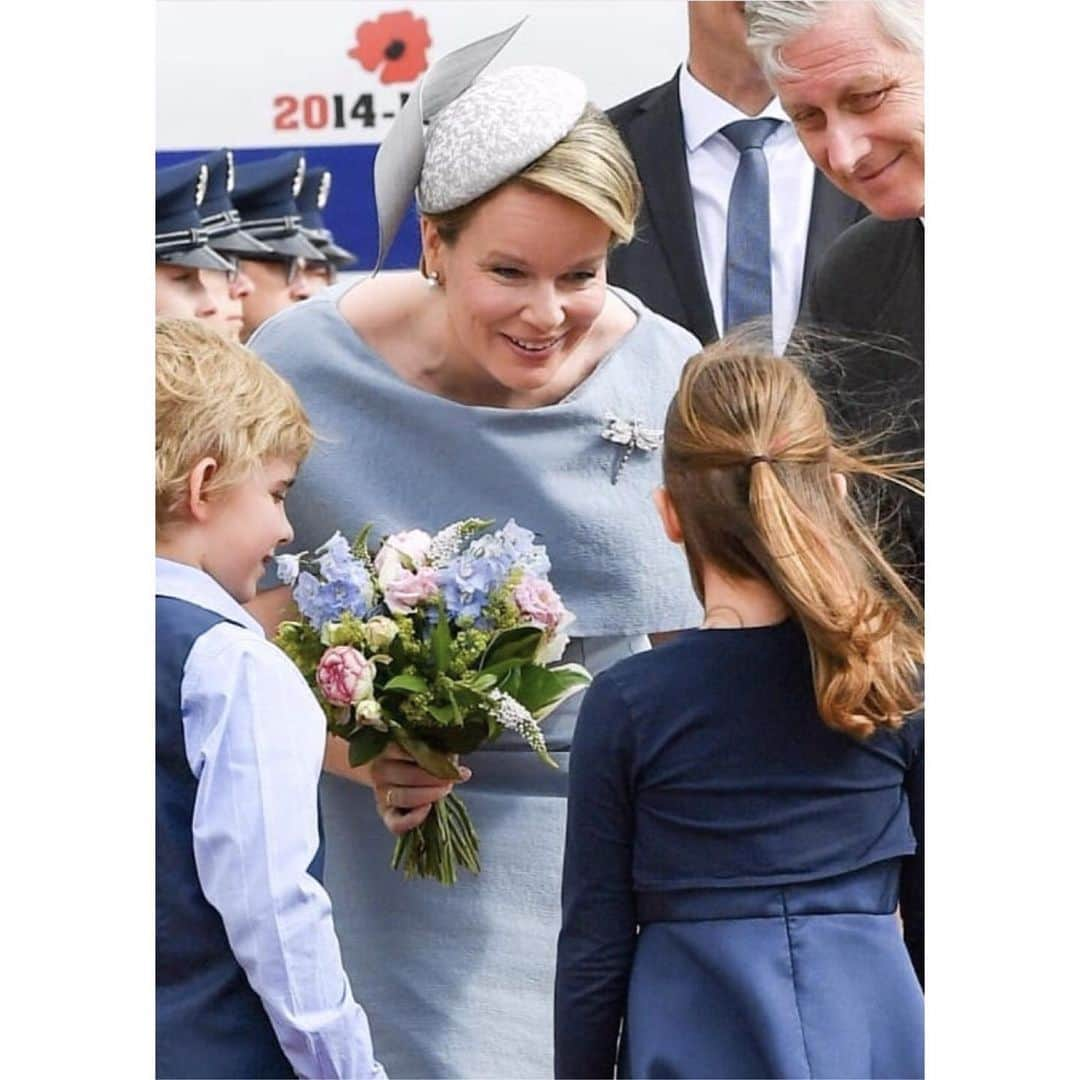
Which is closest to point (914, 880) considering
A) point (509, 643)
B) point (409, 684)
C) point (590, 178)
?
point (509, 643)

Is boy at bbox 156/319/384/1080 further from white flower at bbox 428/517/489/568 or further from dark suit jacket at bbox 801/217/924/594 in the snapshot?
dark suit jacket at bbox 801/217/924/594

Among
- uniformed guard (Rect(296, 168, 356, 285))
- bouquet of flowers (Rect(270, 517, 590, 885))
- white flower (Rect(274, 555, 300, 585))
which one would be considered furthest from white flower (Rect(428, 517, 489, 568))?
uniformed guard (Rect(296, 168, 356, 285))

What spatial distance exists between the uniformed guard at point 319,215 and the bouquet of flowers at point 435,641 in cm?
45

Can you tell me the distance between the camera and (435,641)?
2.77m

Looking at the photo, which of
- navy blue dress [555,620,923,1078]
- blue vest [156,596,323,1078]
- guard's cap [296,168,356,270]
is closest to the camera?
navy blue dress [555,620,923,1078]

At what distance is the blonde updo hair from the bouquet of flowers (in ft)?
1.55

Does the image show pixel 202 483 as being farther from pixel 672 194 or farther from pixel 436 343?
pixel 672 194

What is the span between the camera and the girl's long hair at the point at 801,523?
2.72 metres

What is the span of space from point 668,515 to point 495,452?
0.28 m

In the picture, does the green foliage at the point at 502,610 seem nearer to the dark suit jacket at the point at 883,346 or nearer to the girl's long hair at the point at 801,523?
the girl's long hair at the point at 801,523

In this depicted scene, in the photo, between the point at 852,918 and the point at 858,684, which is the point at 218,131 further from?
the point at 852,918

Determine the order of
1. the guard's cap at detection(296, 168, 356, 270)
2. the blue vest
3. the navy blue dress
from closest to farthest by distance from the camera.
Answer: the navy blue dress < the blue vest < the guard's cap at detection(296, 168, 356, 270)

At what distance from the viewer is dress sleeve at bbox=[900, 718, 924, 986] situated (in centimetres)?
277

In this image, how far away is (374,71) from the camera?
2.89 meters
